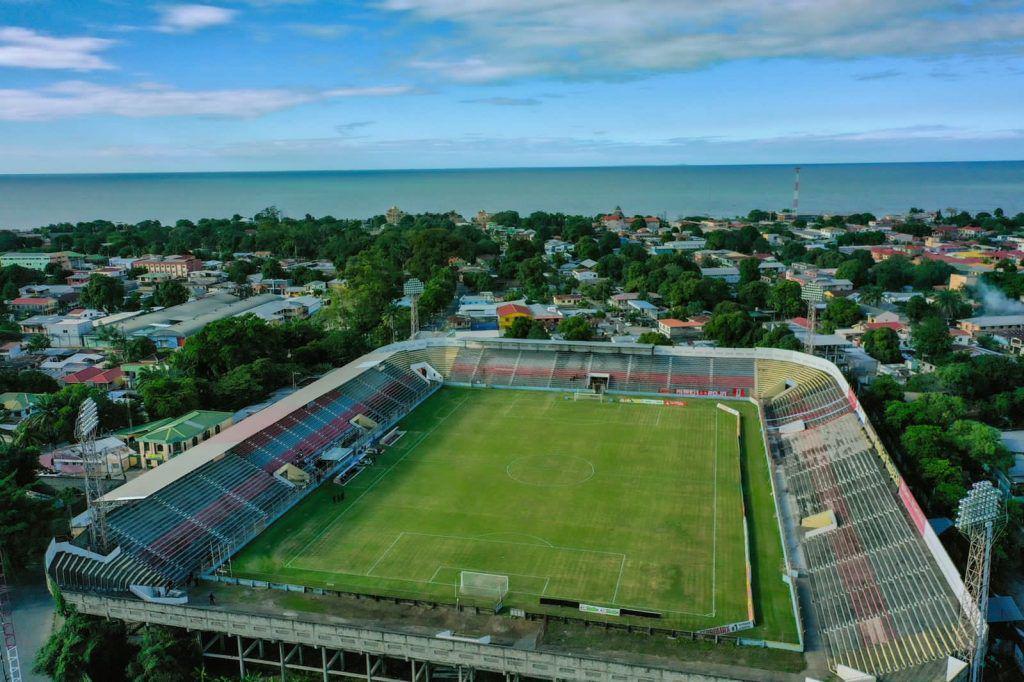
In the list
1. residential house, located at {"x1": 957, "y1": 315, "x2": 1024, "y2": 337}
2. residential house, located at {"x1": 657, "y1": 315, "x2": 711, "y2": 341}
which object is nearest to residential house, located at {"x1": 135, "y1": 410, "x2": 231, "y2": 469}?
residential house, located at {"x1": 657, "y1": 315, "x2": 711, "y2": 341}

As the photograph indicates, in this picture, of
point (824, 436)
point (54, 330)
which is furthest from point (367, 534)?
point (54, 330)

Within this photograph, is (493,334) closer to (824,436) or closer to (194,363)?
(194,363)

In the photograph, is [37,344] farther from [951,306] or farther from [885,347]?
[951,306]

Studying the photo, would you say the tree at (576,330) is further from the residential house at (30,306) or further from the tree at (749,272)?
the residential house at (30,306)

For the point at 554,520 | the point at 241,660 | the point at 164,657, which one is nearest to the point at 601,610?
the point at 554,520

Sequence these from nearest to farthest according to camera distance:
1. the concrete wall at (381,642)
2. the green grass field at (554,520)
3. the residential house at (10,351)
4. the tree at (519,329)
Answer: the concrete wall at (381,642) < the green grass field at (554,520) < the residential house at (10,351) < the tree at (519,329)

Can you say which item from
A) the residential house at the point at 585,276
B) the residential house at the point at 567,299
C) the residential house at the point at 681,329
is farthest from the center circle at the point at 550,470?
the residential house at the point at 585,276
